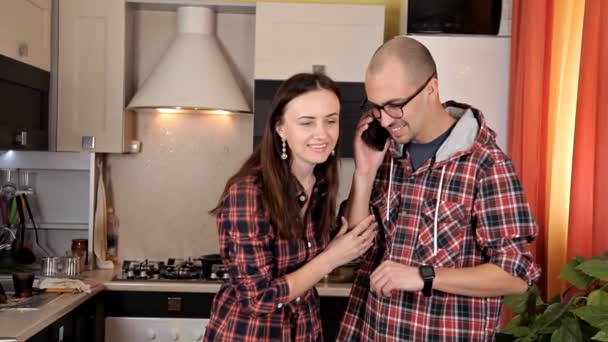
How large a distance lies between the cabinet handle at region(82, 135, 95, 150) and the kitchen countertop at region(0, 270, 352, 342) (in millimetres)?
629

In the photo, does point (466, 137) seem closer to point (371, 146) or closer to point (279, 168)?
point (371, 146)

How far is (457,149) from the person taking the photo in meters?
1.70

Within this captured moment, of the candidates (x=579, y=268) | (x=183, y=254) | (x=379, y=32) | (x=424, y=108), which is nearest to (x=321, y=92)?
(x=424, y=108)

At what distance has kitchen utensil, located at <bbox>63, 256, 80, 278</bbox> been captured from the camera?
3.53 metres

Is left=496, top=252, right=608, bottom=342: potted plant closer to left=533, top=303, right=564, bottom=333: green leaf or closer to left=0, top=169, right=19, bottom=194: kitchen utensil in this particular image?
left=533, top=303, right=564, bottom=333: green leaf

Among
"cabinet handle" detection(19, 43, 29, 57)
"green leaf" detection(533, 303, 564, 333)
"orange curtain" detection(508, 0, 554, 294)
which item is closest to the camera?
"green leaf" detection(533, 303, 564, 333)

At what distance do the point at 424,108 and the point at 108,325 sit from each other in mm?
2210

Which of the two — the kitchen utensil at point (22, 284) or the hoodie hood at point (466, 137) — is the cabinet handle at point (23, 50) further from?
the hoodie hood at point (466, 137)

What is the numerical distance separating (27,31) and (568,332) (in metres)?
2.60

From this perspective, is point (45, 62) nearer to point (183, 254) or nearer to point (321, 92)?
point (183, 254)

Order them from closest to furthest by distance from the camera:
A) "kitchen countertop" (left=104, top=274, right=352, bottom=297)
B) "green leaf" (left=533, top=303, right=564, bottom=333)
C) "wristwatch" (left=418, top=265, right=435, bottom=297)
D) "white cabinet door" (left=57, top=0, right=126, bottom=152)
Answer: "wristwatch" (left=418, top=265, right=435, bottom=297) → "green leaf" (left=533, top=303, right=564, bottom=333) → "kitchen countertop" (left=104, top=274, right=352, bottom=297) → "white cabinet door" (left=57, top=0, right=126, bottom=152)

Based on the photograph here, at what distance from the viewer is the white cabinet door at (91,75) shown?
360 cm

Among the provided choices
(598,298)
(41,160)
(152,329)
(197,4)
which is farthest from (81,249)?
(598,298)

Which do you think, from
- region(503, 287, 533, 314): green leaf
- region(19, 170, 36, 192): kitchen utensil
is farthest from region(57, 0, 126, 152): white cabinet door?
region(503, 287, 533, 314): green leaf
